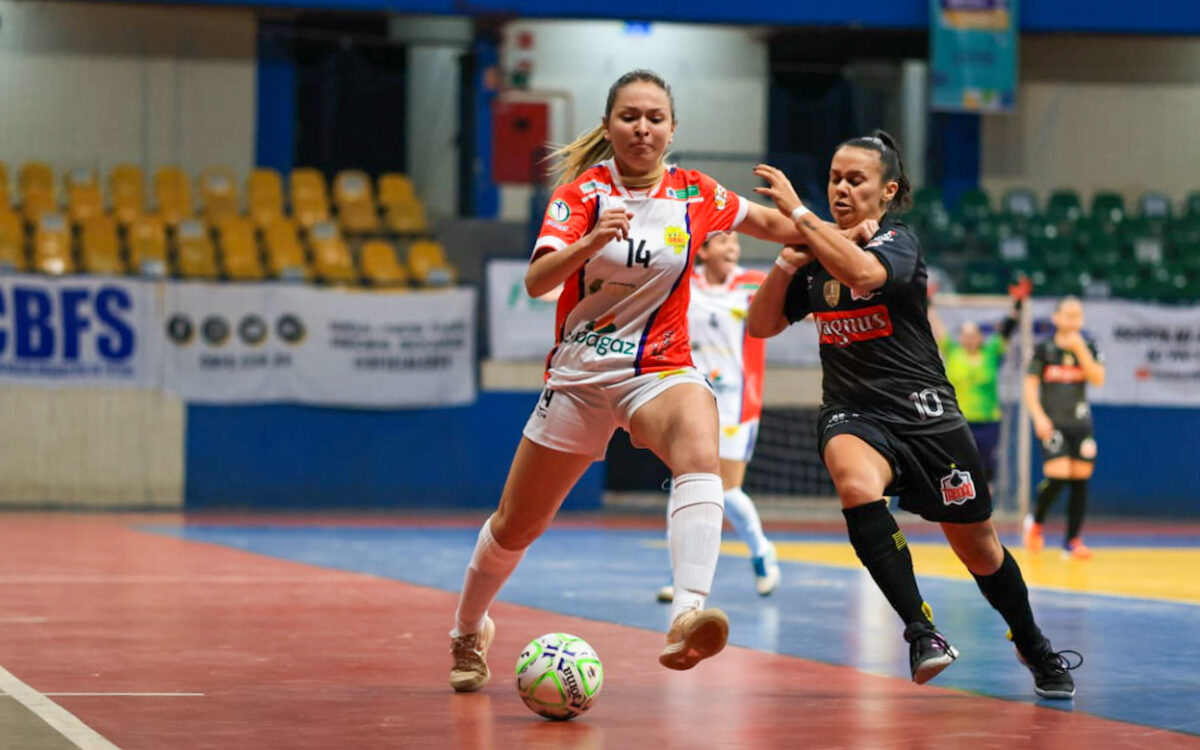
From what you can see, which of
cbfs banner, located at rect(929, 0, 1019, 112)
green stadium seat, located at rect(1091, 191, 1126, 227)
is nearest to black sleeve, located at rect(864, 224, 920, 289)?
cbfs banner, located at rect(929, 0, 1019, 112)

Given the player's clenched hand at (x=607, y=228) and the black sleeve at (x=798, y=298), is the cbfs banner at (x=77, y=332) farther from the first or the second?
the player's clenched hand at (x=607, y=228)

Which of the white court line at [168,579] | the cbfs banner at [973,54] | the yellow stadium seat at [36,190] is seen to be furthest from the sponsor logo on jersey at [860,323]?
the cbfs banner at [973,54]

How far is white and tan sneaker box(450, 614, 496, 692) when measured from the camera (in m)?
7.11

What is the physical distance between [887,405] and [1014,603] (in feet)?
3.12

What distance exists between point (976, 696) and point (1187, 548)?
Result: 1078 centimetres

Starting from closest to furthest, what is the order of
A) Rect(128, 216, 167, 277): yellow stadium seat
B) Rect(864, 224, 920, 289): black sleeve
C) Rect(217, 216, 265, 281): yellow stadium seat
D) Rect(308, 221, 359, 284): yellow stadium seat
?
Rect(864, 224, 920, 289): black sleeve < Rect(128, 216, 167, 277): yellow stadium seat < Rect(217, 216, 265, 281): yellow stadium seat < Rect(308, 221, 359, 284): yellow stadium seat

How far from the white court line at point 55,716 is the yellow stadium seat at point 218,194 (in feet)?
52.5

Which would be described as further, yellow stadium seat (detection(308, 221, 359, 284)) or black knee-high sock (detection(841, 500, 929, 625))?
yellow stadium seat (detection(308, 221, 359, 284))

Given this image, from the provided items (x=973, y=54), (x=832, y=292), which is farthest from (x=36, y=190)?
(x=832, y=292)

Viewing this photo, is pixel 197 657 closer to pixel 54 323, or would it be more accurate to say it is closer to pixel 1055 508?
pixel 54 323

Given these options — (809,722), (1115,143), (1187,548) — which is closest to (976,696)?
(809,722)

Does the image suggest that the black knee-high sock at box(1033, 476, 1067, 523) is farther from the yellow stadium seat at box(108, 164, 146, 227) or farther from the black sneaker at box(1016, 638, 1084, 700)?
the yellow stadium seat at box(108, 164, 146, 227)

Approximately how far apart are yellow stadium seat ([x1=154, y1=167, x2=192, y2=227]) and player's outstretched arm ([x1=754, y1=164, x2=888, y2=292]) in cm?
1662

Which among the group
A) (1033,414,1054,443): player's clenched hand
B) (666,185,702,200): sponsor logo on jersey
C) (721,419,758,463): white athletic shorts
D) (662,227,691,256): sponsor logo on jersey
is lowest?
(1033,414,1054,443): player's clenched hand
